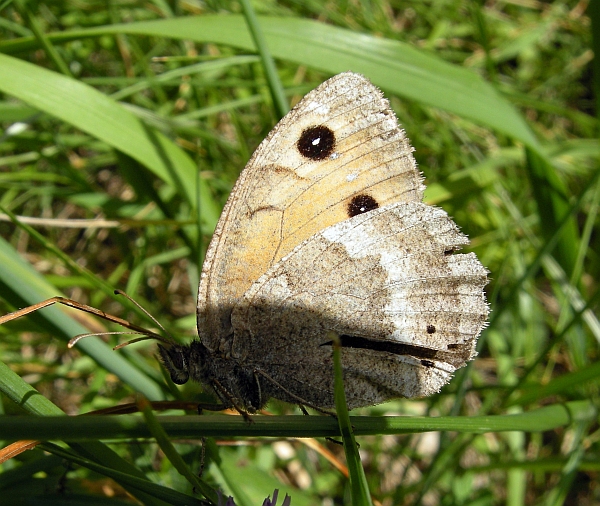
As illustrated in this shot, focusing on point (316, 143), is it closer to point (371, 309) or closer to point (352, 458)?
point (371, 309)

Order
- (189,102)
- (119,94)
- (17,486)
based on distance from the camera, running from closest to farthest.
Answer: (17,486) → (119,94) → (189,102)

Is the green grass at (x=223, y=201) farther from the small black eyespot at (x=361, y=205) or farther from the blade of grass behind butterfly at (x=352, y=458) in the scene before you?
the small black eyespot at (x=361, y=205)

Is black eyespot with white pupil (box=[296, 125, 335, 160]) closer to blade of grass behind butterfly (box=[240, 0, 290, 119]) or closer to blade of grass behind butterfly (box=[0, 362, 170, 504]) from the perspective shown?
blade of grass behind butterfly (box=[240, 0, 290, 119])

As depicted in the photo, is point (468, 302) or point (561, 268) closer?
point (468, 302)

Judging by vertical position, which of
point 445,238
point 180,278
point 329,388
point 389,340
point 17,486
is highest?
point 180,278

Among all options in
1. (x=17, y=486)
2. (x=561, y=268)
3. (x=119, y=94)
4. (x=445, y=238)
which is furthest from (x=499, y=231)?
(x=17, y=486)

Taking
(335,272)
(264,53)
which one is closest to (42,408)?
(335,272)

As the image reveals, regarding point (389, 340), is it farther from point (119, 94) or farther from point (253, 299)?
point (119, 94)
